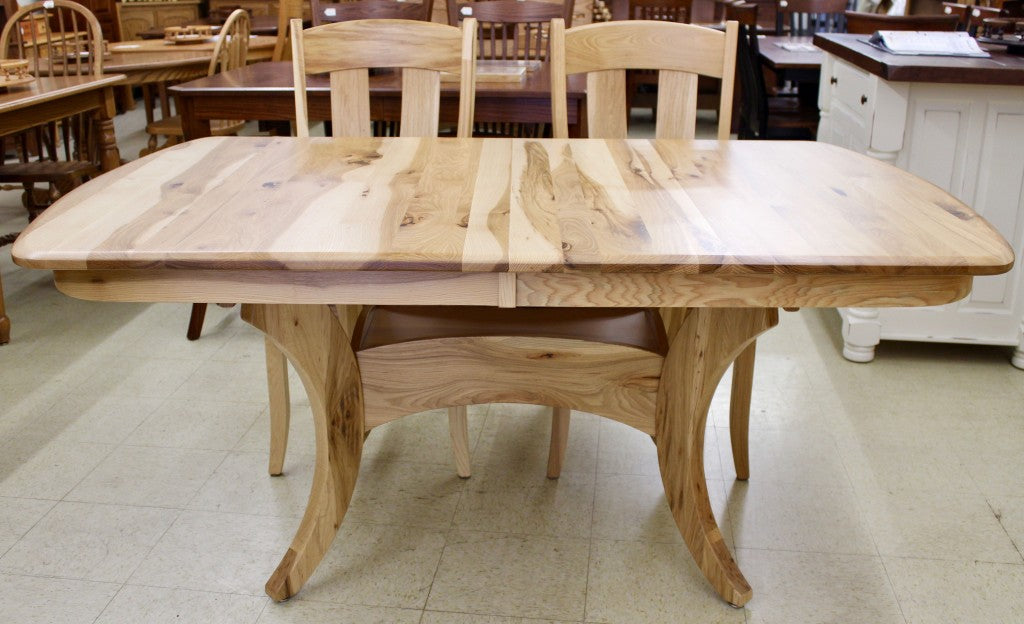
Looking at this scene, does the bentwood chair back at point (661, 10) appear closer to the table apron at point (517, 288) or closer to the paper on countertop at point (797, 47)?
the paper on countertop at point (797, 47)

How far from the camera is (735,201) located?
136cm

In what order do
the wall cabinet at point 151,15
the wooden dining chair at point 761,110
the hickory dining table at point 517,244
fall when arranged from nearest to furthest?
the hickory dining table at point 517,244 < the wooden dining chair at point 761,110 < the wall cabinet at point 151,15

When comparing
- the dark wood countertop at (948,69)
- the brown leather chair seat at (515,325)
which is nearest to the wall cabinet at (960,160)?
the dark wood countertop at (948,69)

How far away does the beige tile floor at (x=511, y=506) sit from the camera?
1.55 meters

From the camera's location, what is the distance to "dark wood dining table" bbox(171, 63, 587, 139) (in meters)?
2.54

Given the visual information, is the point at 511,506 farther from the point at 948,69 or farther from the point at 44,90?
the point at 44,90

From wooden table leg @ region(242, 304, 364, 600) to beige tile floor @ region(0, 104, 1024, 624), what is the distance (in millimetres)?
69

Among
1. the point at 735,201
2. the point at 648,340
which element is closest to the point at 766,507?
the point at 648,340

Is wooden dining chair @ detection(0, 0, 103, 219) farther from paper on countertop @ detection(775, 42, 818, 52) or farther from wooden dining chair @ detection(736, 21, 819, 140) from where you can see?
paper on countertop @ detection(775, 42, 818, 52)

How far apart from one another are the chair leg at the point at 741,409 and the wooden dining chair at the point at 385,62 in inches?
31.1

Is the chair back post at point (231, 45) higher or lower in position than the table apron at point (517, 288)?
higher

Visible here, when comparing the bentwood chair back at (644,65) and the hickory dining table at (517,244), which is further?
the bentwood chair back at (644,65)

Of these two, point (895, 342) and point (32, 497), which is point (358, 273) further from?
point (895, 342)

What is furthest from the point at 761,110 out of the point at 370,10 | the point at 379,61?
the point at 379,61
